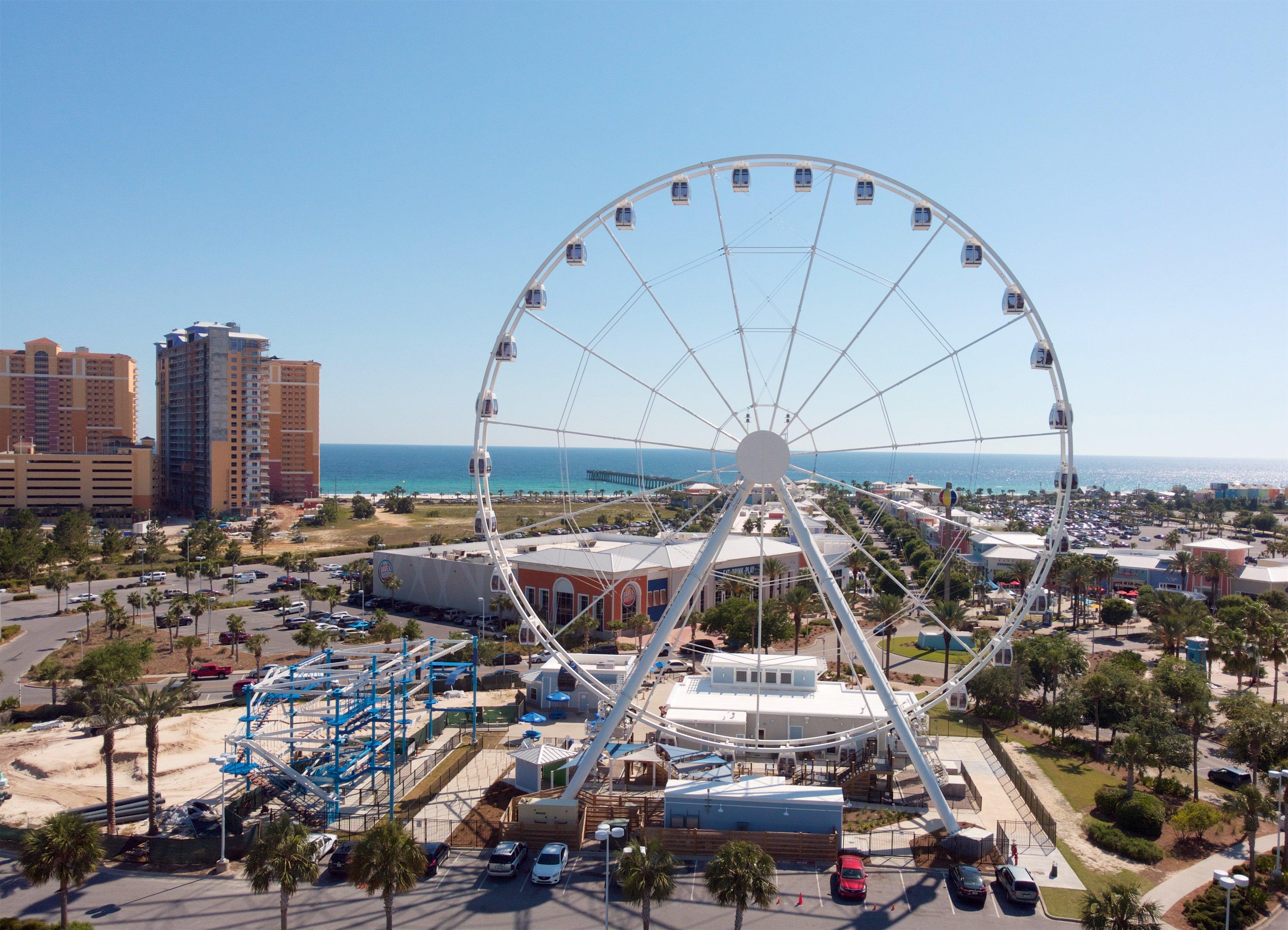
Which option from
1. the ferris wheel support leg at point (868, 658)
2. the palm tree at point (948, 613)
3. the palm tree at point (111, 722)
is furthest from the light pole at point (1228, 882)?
the palm tree at point (111, 722)

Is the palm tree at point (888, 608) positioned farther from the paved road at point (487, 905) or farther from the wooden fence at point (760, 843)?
the paved road at point (487, 905)

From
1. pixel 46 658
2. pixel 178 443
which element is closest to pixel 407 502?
pixel 178 443

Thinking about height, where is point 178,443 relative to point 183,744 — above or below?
above

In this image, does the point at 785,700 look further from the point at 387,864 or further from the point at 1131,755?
the point at 387,864

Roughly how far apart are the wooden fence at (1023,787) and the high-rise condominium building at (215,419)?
114 metres

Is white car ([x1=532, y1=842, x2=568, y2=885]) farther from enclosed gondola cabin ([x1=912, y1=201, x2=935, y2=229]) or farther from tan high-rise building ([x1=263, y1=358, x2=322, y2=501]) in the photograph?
tan high-rise building ([x1=263, y1=358, x2=322, y2=501])

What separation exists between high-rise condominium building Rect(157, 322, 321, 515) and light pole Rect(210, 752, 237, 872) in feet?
341

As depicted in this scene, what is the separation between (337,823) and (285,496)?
428 feet

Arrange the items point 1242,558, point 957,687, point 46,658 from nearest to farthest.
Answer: point 957,687, point 46,658, point 1242,558

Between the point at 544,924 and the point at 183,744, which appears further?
the point at 183,744

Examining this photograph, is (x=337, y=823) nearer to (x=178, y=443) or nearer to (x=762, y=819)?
(x=762, y=819)

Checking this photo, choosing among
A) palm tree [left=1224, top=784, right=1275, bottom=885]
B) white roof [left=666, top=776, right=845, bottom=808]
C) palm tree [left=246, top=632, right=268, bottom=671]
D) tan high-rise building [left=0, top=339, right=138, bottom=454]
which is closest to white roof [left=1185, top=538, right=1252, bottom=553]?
palm tree [left=1224, top=784, right=1275, bottom=885]

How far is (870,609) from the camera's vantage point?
61094 millimetres

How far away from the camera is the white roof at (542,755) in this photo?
28.2m
